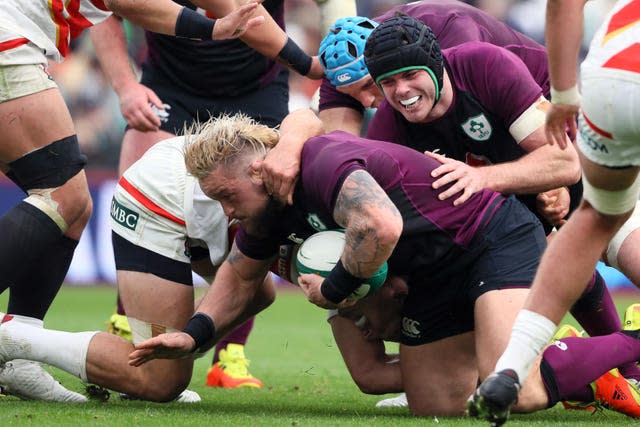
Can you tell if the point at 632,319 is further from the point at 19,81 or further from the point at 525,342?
the point at 19,81

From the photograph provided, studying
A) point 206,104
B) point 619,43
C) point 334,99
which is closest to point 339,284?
point 619,43

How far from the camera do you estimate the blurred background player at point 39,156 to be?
497 cm

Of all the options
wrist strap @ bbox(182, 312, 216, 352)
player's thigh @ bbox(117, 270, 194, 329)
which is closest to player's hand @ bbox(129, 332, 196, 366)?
wrist strap @ bbox(182, 312, 216, 352)

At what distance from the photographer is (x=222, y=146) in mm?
4742

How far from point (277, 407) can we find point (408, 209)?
1.14m

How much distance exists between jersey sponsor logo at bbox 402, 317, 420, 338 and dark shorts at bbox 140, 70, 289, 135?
2.00 meters

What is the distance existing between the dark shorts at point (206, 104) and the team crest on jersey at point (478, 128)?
5.93ft

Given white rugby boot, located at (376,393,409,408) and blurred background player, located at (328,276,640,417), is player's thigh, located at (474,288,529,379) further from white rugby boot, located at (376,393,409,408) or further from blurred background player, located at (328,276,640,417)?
white rugby boot, located at (376,393,409,408)

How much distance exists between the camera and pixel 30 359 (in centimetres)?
493

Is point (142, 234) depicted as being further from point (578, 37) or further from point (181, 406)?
point (578, 37)

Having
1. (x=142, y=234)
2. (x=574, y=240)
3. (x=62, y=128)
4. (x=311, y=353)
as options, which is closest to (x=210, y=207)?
(x=142, y=234)

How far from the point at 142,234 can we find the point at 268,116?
1754 millimetres

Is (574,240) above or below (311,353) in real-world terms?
above

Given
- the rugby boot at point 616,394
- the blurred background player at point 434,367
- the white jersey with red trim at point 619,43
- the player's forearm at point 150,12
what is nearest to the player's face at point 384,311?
the blurred background player at point 434,367
